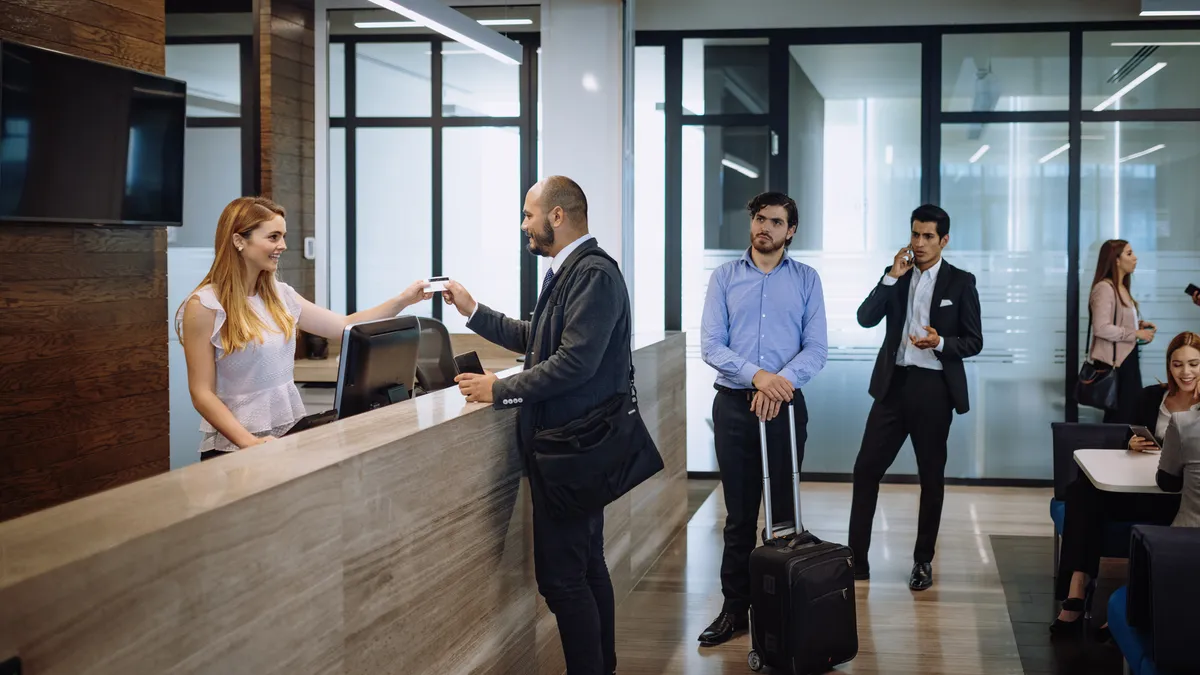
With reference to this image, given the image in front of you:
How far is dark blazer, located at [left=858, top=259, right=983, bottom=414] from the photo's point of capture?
16.1 feet

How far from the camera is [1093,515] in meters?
4.28

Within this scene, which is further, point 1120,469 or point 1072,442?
point 1072,442

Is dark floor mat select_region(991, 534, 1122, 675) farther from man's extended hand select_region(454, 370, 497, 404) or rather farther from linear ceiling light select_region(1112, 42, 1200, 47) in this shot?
linear ceiling light select_region(1112, 42, 1200, 47)

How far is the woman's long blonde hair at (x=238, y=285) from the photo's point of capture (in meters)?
3.29

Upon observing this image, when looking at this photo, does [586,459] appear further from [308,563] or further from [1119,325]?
[1119,325]

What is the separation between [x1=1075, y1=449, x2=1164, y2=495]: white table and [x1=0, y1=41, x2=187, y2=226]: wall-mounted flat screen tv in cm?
370

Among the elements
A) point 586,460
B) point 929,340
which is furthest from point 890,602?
point 586,460

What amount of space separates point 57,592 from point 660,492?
452 centimetres

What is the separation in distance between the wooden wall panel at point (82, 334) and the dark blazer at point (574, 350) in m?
1.95

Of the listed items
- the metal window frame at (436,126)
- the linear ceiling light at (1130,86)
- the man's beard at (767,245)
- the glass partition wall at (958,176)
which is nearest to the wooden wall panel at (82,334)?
the man's beard at (767,245)

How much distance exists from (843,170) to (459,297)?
4.60m

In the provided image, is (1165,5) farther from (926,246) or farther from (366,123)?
(366,123)

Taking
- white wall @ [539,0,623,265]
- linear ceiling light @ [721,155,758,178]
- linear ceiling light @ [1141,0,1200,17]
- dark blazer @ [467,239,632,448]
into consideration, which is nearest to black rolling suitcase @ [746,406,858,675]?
dark blazer @ [467,239,632,448]

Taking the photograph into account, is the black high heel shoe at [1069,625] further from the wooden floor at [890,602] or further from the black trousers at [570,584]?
the black trousers at [570,584]
